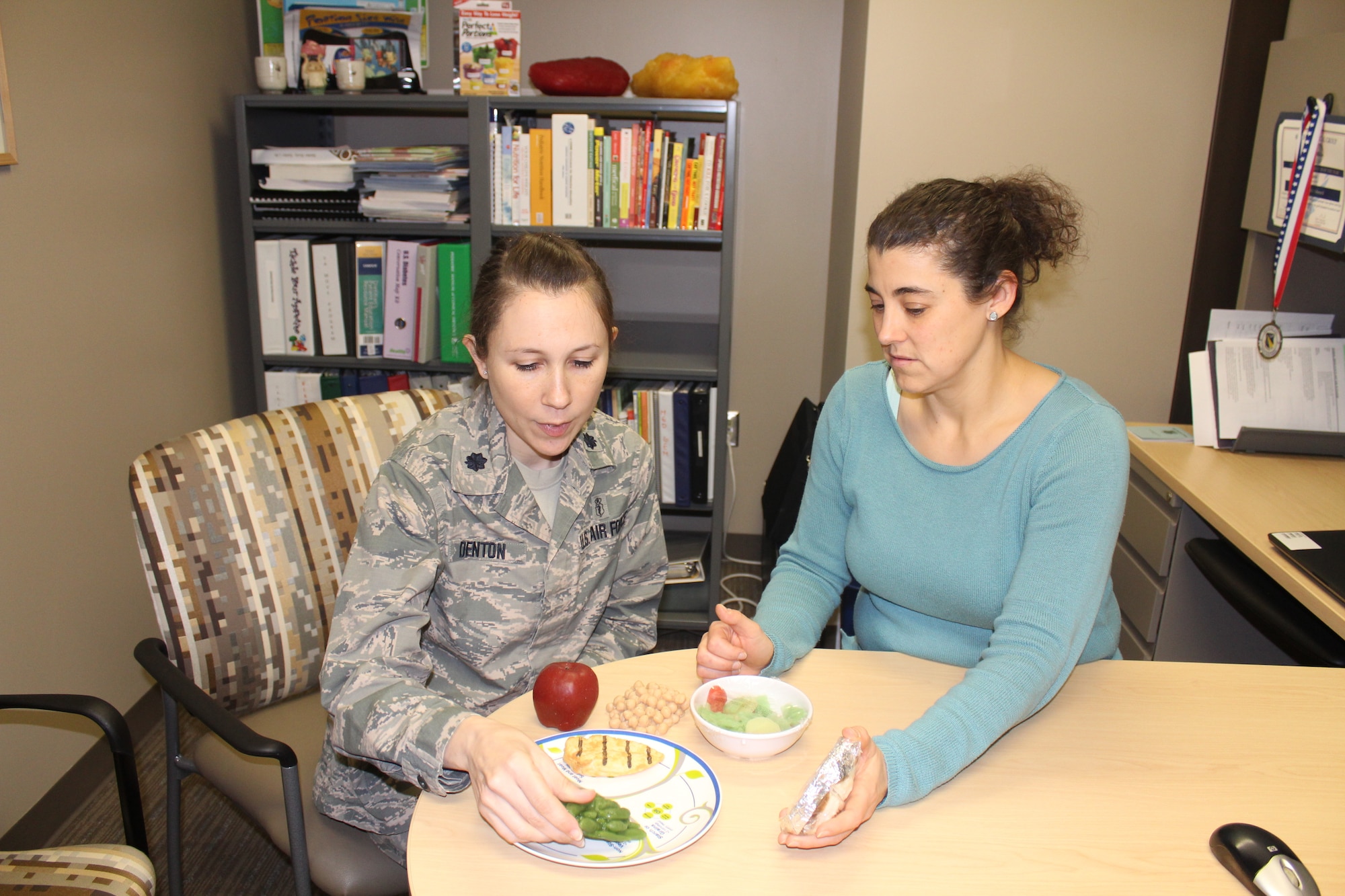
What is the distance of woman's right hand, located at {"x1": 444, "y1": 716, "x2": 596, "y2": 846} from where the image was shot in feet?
2.85

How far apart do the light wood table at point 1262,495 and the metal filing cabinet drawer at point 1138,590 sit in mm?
240

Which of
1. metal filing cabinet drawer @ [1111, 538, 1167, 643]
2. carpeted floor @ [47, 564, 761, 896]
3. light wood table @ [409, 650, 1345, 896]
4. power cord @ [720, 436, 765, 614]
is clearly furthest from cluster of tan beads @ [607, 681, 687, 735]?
power cord @ [720, 436, 765, 614]

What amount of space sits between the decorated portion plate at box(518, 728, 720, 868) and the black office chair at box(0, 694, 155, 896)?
26.6 inches

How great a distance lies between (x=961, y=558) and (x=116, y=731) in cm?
118

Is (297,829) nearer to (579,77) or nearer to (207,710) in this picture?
(207,710)

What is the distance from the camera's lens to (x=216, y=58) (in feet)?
8.86

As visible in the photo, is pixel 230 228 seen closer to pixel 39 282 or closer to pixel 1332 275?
pixel 39 282

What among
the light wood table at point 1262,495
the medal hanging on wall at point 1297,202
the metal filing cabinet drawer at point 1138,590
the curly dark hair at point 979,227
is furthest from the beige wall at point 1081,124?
the curly dark hair at point 979,227

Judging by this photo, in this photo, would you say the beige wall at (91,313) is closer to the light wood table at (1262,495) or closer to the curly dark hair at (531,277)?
the curly dark hair at (531,277)

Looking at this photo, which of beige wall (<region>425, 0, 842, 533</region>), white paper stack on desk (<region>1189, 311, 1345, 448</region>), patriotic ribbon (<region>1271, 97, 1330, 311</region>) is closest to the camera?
patriotic ribbon (<region>1271, 97, 1330, 311</region>)

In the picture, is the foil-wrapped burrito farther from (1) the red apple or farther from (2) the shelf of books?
(2) the shelf of books

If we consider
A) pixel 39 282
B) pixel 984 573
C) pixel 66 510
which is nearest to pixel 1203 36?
pixel 984 573

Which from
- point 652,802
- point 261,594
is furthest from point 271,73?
point 652,802

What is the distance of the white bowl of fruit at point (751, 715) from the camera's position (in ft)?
3.30
